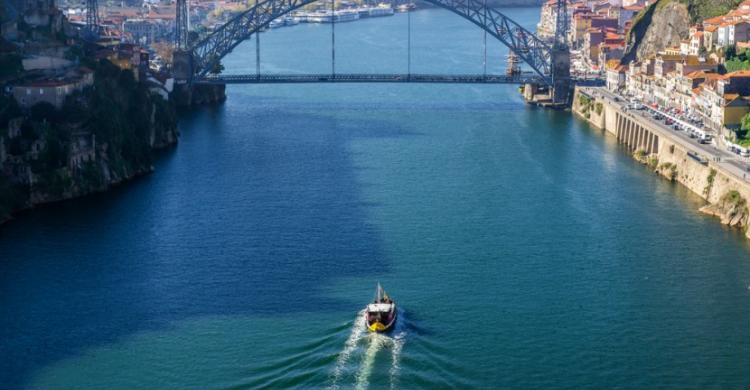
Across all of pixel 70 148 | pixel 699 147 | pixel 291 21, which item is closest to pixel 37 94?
pixel 70 148

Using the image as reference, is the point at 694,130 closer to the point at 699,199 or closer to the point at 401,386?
the point at 699,199

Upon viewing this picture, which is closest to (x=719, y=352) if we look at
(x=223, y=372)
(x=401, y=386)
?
(x=401, y=386)

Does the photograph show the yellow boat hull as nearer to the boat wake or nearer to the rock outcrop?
the boat wake

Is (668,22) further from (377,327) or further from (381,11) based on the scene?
(381,11)

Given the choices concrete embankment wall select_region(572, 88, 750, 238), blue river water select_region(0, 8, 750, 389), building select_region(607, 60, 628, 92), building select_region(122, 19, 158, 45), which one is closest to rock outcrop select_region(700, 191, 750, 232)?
concrete embankment wall select_region(572, 88, 750, 238)

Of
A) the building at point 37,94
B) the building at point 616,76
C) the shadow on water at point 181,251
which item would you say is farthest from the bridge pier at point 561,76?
the building at point 37,94
